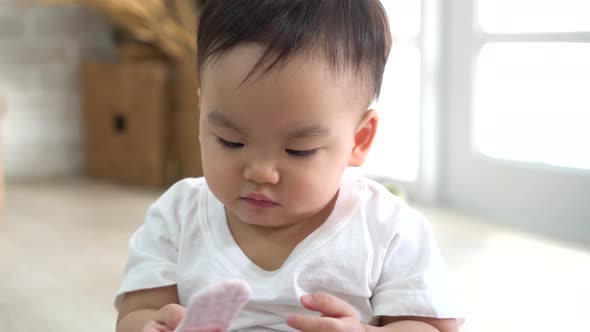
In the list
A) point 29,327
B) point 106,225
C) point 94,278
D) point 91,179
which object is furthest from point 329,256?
point 91,179

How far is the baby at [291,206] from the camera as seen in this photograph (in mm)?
744

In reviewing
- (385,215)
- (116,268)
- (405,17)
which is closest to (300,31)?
(385,215)

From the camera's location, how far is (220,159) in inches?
30.2

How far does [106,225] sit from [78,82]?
74 centimetres

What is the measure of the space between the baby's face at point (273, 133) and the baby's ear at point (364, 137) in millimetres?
26

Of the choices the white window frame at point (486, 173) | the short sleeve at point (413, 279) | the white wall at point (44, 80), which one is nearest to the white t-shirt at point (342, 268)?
the short sleeve at point (413, 279)

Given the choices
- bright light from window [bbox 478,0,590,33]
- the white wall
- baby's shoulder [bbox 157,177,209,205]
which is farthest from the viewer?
the white wall

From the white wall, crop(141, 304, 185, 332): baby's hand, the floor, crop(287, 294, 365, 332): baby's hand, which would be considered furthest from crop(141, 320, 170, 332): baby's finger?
the white wall

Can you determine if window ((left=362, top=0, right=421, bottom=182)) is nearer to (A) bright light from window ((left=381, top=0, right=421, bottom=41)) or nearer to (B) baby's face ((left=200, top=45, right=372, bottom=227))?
(A) bright light from window ((left=381, top=0, right=421, bottom=41))

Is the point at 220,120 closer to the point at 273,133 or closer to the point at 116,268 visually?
the point at 273,133

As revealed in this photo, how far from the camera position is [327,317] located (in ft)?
2.46

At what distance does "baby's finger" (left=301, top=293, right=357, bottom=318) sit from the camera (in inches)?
29.7

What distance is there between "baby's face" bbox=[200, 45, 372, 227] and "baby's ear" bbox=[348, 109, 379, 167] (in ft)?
0.09

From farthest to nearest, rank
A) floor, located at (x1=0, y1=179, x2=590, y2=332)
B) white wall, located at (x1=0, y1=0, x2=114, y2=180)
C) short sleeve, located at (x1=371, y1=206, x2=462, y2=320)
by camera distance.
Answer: white wall, located at (x1=0, y1=0, x2=114, y2=180)
floor, located at (x1=0, y1=179, x2=590, y2=332)
short sleeve, located at (x1=371, y1=206, x2=462, y2=320)
